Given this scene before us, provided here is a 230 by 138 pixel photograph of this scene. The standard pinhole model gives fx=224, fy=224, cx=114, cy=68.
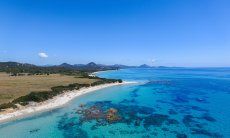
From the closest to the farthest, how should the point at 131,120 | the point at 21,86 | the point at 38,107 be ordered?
the point at 131,120 → the point at 38,107 → the point at 21,86

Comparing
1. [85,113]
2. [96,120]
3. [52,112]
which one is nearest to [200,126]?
[96,120]

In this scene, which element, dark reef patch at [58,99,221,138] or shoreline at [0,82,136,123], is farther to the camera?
shoreline at [0,82,136,123]

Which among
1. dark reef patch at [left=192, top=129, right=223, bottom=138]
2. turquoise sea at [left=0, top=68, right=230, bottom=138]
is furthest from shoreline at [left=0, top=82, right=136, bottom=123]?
dark reef patch at [left=192, top=129, right=223, bottom=138]

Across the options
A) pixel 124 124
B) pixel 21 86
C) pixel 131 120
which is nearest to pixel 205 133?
pixel 124 124

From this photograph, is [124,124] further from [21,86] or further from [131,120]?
[21,86]

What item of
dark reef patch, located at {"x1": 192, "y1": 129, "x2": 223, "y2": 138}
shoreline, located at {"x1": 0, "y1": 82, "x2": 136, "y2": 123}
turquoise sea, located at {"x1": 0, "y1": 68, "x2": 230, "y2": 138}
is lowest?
dark reef patch, located at {"x1": 192, "y1": 129, "x2": 223, "y2": 138}

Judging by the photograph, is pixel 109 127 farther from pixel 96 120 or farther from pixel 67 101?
pixel 67 101

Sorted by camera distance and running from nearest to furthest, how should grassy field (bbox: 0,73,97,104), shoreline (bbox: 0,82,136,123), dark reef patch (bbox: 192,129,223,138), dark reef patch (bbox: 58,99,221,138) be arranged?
dark reef patch (bbox: 192,129,223,138)
dark reef patch (bbox: 58,99,221,138)
shoreline (bbox: 0,82,136,123)
grassy field (bbox: 0,73,97,104)

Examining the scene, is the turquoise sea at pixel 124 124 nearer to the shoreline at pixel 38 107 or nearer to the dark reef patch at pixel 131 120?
the dark reef patch at pixel 131 120

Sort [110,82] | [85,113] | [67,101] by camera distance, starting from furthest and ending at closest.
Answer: [110,82], [67,101], [85,113]

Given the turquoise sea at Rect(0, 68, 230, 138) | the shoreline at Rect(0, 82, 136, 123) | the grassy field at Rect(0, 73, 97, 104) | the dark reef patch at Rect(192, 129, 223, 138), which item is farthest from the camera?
the grassy field at Rect(0, 73, 97, 104)

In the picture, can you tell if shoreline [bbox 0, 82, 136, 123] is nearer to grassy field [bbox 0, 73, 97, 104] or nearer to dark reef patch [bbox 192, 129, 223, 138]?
grassy field [bbox 0, 73, 97, 104]
